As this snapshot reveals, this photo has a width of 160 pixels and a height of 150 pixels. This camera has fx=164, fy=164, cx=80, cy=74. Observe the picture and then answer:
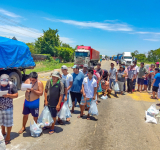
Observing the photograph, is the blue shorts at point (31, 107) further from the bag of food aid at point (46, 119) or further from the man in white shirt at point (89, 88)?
the man in white shirt at point (89, 88)

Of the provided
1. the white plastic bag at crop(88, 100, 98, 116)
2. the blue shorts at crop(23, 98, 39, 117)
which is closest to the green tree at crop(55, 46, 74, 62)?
the white plastic bag at crop(88, 100, 98, 116)

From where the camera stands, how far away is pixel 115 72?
28.1 ft

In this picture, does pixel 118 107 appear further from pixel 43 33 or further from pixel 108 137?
pixel 43 33

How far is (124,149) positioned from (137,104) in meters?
4.06

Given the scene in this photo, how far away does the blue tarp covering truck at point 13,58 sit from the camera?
816cm

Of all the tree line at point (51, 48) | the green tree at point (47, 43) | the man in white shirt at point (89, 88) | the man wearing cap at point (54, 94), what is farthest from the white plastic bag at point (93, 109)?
the green tree at point (47, 43)

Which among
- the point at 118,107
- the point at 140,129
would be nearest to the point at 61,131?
the point at 140,129

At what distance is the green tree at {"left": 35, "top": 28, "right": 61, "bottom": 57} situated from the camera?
134 ft

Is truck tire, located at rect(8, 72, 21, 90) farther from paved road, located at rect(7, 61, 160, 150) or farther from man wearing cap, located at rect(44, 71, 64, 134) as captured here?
man wearing cap, located at rect(44, 71, 64, 134)

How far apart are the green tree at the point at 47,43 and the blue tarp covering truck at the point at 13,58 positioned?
31320 millimetres

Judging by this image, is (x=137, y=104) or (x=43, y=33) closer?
(x=137, y=104)

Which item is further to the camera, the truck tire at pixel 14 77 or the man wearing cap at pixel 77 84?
the truck tire at pixel 14 77

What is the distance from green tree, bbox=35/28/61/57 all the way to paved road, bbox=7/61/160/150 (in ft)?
117

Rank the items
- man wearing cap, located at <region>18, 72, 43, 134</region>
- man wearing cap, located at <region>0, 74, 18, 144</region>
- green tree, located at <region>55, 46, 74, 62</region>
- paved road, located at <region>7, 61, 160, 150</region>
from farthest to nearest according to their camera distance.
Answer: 1. green tree, located at <region>55, 46, 74, 62</region>
2. man wearing cap, located at <region>18, 72, 43, 134</region>
3. paved road, located at <region>7, 61, 160, 150</region>
4. man wearing cap, located at <region>0, 74, 18, 144</region>
